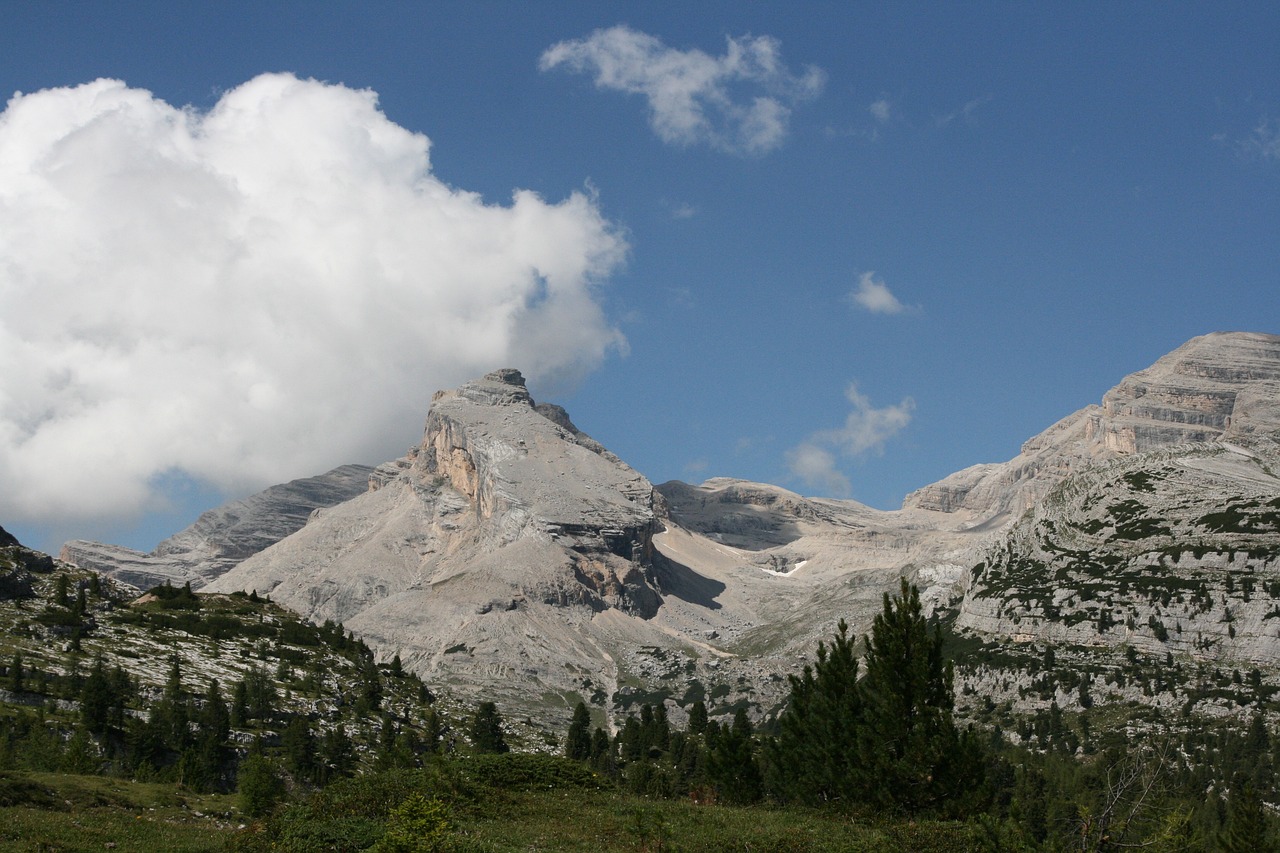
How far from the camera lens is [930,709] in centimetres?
6444

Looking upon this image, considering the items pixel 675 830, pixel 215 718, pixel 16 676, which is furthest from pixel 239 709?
pixel 675 830

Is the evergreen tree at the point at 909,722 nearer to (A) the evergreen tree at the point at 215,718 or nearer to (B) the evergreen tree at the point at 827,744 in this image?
(B) the evergreen tree at the point at 827,744

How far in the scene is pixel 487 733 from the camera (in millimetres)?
152875

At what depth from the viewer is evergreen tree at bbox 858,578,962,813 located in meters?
63.1

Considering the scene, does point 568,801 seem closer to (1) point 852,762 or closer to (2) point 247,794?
(1) point 852,762

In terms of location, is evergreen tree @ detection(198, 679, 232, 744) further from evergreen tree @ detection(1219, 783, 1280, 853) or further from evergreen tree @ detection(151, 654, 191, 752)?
evergreen tree @ detection(1219, 783, 1280, 853)

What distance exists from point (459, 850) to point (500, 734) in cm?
12205

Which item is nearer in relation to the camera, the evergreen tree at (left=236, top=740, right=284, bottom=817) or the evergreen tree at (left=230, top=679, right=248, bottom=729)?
the evergreen tree at (left=236, top=740, right=284, bottom=817)

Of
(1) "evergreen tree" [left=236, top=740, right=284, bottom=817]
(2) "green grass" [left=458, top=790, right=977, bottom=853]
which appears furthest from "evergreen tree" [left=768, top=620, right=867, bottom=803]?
(1) "evergreen tree" [left=236, top=740, right=284, bottom=817]

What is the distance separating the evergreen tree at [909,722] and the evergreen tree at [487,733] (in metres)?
79.1

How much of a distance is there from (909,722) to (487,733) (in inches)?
3845

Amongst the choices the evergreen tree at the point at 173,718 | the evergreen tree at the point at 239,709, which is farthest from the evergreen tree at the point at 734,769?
the evergreen tree at the point at 239,709

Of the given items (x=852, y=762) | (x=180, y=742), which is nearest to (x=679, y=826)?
(x=852, y=762)

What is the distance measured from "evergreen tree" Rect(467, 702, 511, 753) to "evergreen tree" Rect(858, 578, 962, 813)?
7908 centimetres
